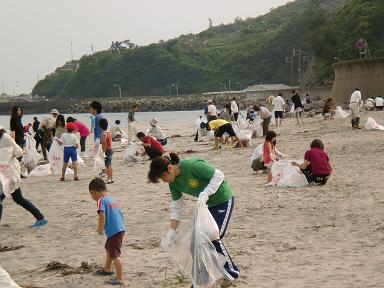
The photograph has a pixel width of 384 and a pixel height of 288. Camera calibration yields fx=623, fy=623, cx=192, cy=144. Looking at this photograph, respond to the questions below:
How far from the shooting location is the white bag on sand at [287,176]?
32.3ft

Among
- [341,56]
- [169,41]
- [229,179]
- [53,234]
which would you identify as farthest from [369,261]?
[169,41]

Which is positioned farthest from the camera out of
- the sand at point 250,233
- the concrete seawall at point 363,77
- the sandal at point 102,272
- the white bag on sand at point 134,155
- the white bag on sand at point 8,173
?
the concrete seawall at point 363,77

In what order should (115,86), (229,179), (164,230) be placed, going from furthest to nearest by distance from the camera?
(115,86) → (229,179) → (164,230)

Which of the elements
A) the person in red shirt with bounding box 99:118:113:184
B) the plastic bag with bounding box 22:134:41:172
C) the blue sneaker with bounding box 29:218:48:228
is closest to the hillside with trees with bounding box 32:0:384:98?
the plastic bag with bounding box 22:134:41:172

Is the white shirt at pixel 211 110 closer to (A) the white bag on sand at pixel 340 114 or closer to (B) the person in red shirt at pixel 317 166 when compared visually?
(A) the white bag on sand at pixel 340 114

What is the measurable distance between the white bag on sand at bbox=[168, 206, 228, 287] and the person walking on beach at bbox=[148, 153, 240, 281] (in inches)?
3.4

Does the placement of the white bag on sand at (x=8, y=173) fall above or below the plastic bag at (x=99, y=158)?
above

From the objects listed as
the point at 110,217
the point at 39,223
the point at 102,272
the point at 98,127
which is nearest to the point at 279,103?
the point at 98,127

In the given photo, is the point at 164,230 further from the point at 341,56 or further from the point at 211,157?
the point at 341,56

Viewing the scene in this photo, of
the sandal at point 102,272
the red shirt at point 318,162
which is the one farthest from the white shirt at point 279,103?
the sandal at point 102,272

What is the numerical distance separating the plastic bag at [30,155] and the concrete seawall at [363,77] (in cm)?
2755

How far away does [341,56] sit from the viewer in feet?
226

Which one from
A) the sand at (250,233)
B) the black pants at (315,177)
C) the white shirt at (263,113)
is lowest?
the sand at (250,233)

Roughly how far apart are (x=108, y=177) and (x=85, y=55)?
515 ft
